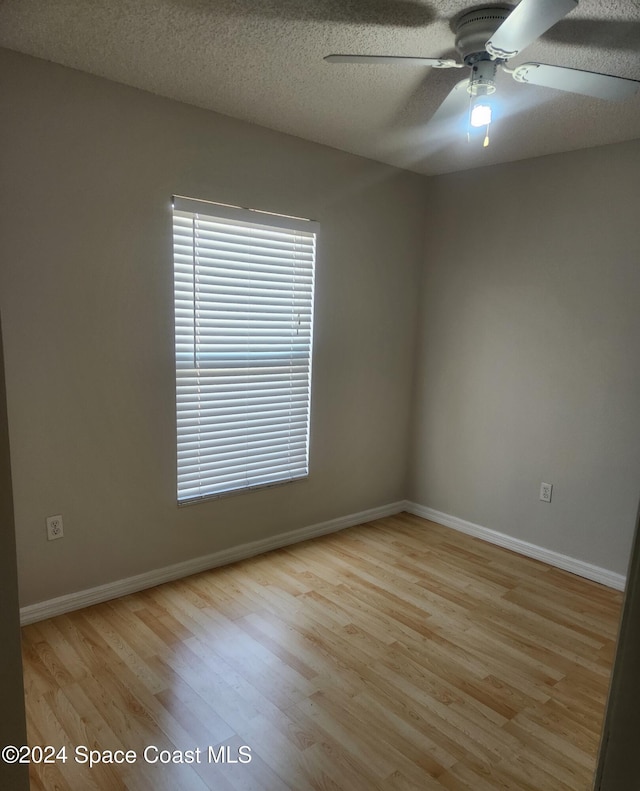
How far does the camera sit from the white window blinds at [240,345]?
2773 mm

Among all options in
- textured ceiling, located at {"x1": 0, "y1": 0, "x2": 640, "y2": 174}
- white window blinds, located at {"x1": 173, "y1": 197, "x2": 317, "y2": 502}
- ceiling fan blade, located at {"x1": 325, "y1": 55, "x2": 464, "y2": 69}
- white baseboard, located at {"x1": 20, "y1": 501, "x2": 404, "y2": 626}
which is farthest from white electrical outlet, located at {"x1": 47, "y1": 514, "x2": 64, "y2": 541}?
ceiling fan blade, located at {"x1": 325, "y1": 55, "x2": 464, "y2": 69}

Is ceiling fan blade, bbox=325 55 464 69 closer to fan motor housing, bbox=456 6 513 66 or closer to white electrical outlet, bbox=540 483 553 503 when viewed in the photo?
fan motor housing, bbox=456 6 513 66

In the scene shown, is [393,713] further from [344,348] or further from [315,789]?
[344,348]

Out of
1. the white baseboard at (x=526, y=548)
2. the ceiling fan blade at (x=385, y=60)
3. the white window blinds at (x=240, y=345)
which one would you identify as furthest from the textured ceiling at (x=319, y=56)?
the white baseboard at (x=526, y=548)

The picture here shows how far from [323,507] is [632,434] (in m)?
1.94

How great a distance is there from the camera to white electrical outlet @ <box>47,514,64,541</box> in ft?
8.04

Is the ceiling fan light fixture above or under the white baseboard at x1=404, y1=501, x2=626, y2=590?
above

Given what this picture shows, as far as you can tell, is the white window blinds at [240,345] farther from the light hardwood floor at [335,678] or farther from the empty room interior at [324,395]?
the light hardwood floor at [335,678]

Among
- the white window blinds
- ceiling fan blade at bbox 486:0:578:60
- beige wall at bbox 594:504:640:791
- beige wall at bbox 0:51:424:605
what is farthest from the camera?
the white window blinds

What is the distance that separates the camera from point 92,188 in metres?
2.39

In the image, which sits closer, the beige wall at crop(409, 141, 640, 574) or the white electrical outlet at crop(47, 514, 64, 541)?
the white electrical outlet at crop(47, 514, 64, 541)

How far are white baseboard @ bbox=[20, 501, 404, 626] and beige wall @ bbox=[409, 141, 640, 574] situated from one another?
74 cm

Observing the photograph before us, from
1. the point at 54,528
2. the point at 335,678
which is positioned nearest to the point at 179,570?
the point at 54,528

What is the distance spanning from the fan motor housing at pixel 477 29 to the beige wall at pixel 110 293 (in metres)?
1.37
